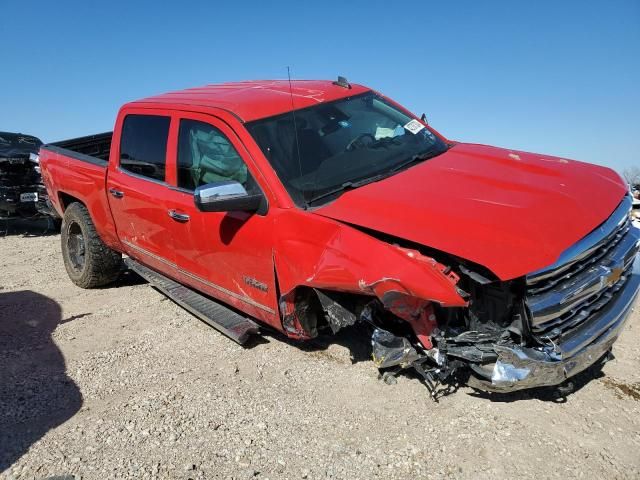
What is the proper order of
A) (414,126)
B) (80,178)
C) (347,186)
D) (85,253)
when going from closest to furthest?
(347,186), (414,126), (80,178), (85,253)

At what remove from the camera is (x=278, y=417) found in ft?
11.0

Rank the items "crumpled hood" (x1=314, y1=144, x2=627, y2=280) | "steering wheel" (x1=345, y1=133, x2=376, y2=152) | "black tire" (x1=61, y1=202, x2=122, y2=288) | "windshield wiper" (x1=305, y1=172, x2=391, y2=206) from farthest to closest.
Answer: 1. "black tire" (x1=61, y1=202, x2=122, y2=288)
2. "steering wheel" (x1=345, y1=133, x2=376, y2=152)
3. "windshield wiper" (x1=305, y1=172, x2=391, y2=206)
4. "crumpled hood" (x1=314, y1=144, x2=627, y2=280)

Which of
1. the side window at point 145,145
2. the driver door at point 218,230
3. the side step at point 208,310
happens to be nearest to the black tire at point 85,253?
the side step at point 208,310

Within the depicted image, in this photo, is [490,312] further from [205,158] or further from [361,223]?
[205,158]

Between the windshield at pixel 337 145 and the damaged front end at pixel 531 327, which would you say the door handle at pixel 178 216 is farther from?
the damaged front end at pixel 531 327

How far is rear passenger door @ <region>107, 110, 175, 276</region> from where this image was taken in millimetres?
4562

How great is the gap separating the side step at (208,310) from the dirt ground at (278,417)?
23cm

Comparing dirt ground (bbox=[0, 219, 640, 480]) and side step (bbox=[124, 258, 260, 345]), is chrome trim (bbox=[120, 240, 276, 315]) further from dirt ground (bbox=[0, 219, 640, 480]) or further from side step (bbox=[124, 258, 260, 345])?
dirt ground (bbox=[0, 219, 640, 480])

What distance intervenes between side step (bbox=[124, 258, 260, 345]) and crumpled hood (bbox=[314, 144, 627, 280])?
127 cm

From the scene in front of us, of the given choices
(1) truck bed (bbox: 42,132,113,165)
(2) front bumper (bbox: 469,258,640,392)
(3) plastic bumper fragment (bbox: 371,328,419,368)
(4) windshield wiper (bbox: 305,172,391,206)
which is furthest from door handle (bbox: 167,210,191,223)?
(1) truck bed (bbox: 42,132,113,165)

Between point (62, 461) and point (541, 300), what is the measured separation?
2695mm

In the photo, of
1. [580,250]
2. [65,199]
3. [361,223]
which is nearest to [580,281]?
[580,250]

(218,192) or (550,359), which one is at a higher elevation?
(218,192)

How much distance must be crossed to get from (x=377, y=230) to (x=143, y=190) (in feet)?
8.22
